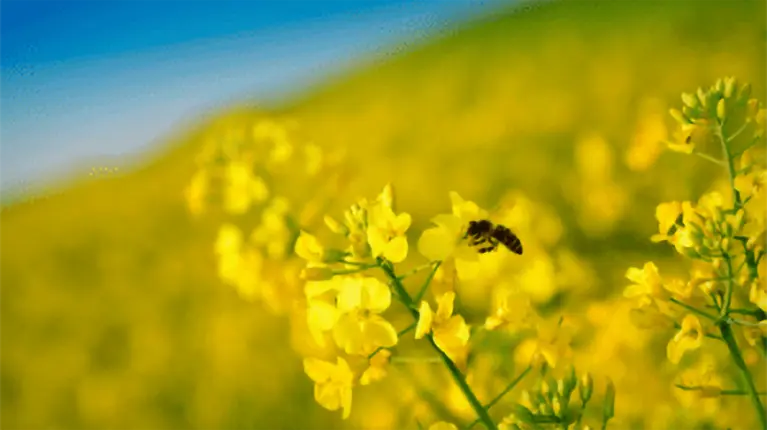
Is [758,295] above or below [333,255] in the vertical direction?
below

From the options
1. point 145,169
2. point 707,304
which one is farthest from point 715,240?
point 145,169

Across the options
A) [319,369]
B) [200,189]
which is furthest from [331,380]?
[200,189]

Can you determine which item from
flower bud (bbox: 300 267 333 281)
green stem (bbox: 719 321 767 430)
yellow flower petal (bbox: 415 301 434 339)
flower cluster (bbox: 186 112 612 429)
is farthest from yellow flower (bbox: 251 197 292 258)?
green stem (bbox: 719 321 767 430)

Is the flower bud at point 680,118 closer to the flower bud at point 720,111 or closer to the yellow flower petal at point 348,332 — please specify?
the flower bud at point 720,111

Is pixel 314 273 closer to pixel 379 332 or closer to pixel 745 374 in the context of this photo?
pixel 379 332

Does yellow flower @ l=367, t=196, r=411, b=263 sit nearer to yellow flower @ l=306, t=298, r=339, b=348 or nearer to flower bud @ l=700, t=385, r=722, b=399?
yellow flower @ l=306, t=298, r=339, b=348

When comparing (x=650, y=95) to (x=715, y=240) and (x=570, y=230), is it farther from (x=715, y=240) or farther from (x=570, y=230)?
(x=715, y=240)

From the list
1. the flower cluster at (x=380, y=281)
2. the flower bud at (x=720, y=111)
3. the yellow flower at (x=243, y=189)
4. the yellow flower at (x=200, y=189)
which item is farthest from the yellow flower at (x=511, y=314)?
the yellow flower at (x=200, y=189)
